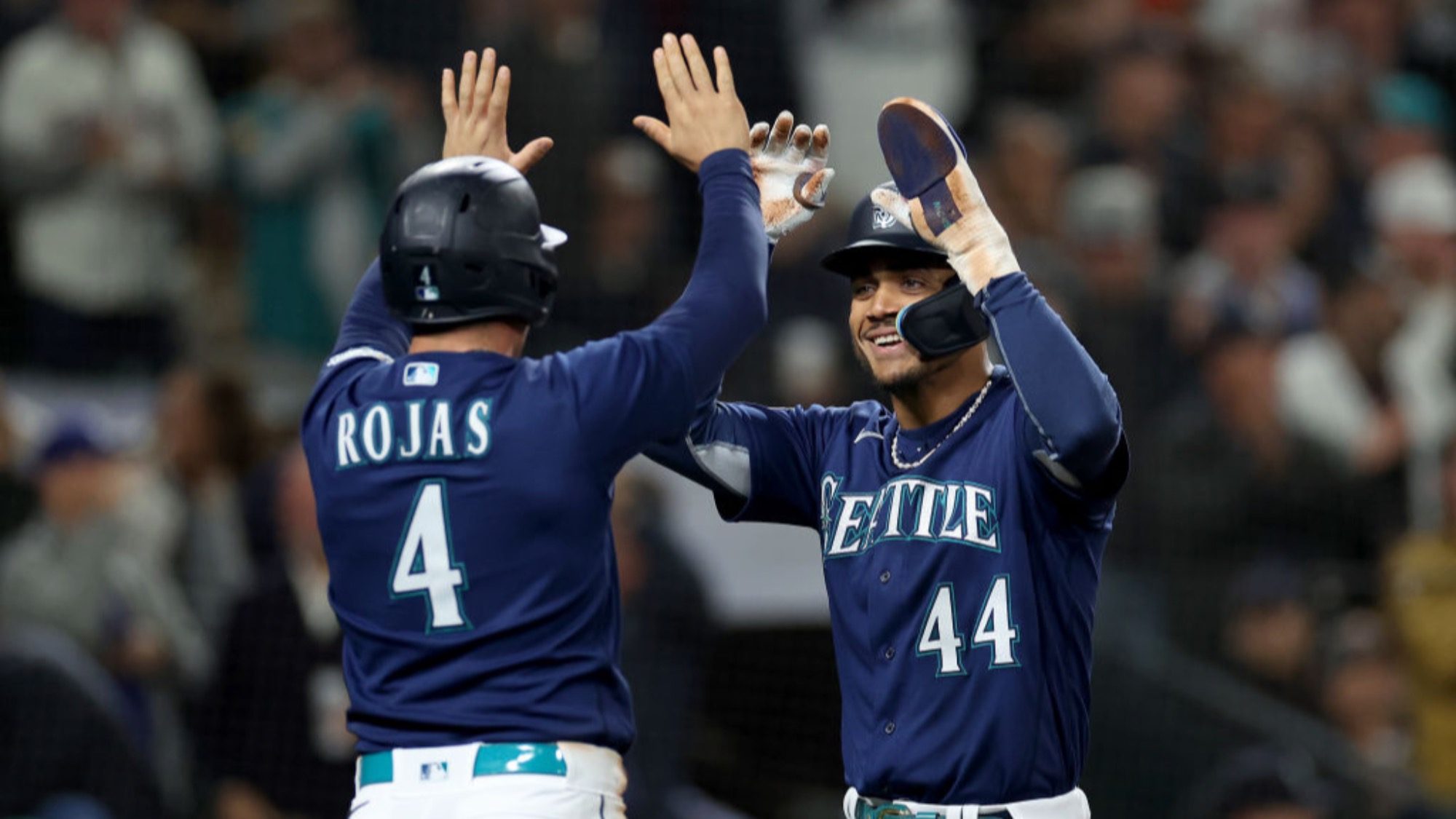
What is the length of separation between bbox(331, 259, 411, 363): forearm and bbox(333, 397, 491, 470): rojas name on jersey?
0.23 meters

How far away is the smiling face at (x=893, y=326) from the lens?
381 cm

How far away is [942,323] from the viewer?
3.76m

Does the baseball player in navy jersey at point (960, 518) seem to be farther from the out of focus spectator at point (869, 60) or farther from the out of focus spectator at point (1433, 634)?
the out of focus spectator at point (869, 60)

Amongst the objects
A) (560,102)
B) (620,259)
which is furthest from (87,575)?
(560,102)

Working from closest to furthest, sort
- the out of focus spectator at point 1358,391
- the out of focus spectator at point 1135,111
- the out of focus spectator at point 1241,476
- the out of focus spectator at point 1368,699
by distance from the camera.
Answer: the out of focus spectator at point 1368,699 → the out of focus spectator at point 1241,476 → the out of focus spectator at point 1358,391 → the out of focus spectator at point 1135,111

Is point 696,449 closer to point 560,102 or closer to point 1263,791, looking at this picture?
point 1263,791

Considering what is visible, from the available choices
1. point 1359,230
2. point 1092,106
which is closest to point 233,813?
point 1092,106

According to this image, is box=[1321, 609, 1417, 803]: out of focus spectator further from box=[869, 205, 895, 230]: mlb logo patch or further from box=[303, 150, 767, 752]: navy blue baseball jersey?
box=[303, 150, 767, 752]: navy blue baseball jersey

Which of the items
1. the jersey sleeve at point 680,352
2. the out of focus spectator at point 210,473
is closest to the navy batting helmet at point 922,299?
the jersey sleeve at point 680,352

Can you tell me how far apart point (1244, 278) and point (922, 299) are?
16.6 feet

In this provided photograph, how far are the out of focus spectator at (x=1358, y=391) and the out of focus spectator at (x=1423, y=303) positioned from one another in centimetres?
4

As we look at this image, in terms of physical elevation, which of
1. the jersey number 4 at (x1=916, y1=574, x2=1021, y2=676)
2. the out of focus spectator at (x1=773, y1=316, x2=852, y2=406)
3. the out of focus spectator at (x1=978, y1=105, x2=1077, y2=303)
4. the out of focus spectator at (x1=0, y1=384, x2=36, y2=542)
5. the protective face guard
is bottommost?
the jersey number 4 at (x1=916, y1=574, x2=1021, y2=676)

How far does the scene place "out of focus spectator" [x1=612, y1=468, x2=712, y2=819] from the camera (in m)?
6.94

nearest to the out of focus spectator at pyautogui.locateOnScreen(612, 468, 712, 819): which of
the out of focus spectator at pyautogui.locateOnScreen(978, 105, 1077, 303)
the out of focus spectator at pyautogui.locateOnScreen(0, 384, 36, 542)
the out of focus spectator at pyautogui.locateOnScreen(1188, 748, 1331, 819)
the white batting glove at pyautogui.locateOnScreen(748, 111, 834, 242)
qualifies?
the out of focus spectator at pyautogui.locateOnScreen(1188, 748, 1331, 819)
